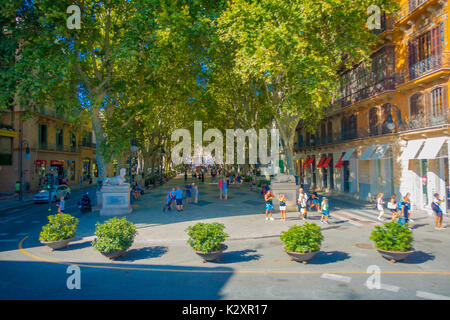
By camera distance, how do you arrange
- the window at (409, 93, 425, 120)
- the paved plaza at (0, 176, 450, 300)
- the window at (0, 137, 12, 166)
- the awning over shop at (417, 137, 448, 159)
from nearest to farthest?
the paved plaza at (0, 176, 450, 300), the awning over shop at (417, 137, 448, 159), the window at (409, 93, 425, 120), the window at (0, 137, 12, 166)

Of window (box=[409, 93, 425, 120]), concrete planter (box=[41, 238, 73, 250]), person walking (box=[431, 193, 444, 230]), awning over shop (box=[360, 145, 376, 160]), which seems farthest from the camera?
awning over shop (box=[360, 145, 376, 160])

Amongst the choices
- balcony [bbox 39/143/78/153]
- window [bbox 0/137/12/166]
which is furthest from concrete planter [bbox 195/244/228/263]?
balcony [bbox 39/143/78/153]

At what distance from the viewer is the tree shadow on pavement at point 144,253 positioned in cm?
988

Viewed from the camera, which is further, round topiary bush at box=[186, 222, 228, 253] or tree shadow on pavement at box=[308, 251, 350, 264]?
tree shadow on pavement at box=[308, 251, 350, 264]

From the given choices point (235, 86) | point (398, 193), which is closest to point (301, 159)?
point (235, 86)

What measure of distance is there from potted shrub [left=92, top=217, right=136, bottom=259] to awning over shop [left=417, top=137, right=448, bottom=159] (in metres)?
16.9

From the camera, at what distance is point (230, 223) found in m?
14.9

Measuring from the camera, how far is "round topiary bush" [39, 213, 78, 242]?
10617 mm

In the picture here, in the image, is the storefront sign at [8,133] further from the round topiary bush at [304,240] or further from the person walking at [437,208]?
the person walking at [437,208]

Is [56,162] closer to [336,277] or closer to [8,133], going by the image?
[8,133]

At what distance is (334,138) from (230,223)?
790 inches

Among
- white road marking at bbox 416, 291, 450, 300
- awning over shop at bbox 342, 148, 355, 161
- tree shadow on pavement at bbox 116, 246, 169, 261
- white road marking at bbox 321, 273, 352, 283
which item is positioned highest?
awning over shop at bbox 342, 148, 355, 161

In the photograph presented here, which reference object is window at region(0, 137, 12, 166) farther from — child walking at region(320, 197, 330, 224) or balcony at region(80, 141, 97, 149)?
child walking at region(320, 197, 330, 224)

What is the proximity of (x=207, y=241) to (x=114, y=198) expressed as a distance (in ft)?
38.3
